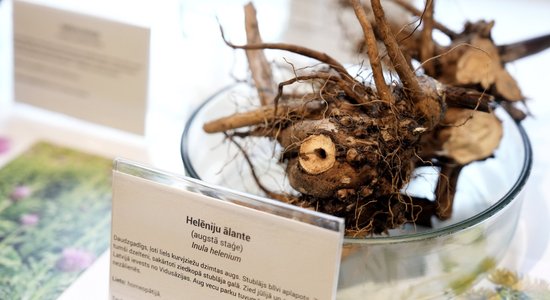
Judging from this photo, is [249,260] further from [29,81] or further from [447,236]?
[29,81]

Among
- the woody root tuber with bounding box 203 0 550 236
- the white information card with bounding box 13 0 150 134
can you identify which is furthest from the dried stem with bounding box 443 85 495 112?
the white information card with bounding box 13 0 150 134

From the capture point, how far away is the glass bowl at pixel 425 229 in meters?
0.51

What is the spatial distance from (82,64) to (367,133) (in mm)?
448

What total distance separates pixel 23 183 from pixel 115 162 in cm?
32

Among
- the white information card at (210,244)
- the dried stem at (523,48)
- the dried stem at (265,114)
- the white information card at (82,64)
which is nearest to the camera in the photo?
the white information card at (210,244)

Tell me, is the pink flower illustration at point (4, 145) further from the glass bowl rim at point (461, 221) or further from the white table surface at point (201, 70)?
the glass bowl rim at point (461, 221)

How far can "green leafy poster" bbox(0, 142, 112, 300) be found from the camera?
617 millimetres

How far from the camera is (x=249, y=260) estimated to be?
454 mm

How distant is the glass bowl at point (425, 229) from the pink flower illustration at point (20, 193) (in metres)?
0.21

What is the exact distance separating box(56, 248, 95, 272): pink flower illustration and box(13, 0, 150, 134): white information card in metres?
0.20

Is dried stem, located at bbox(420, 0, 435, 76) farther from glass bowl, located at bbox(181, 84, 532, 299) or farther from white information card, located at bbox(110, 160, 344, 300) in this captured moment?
white information card, located at bbox(110, 160, 344, 300)

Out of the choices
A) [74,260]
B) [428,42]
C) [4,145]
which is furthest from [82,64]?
[428,42]

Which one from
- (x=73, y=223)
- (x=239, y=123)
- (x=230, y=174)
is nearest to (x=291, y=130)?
(x=239, y=123)

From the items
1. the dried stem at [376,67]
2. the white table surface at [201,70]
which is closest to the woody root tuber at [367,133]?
the dried stem at [376,67]
